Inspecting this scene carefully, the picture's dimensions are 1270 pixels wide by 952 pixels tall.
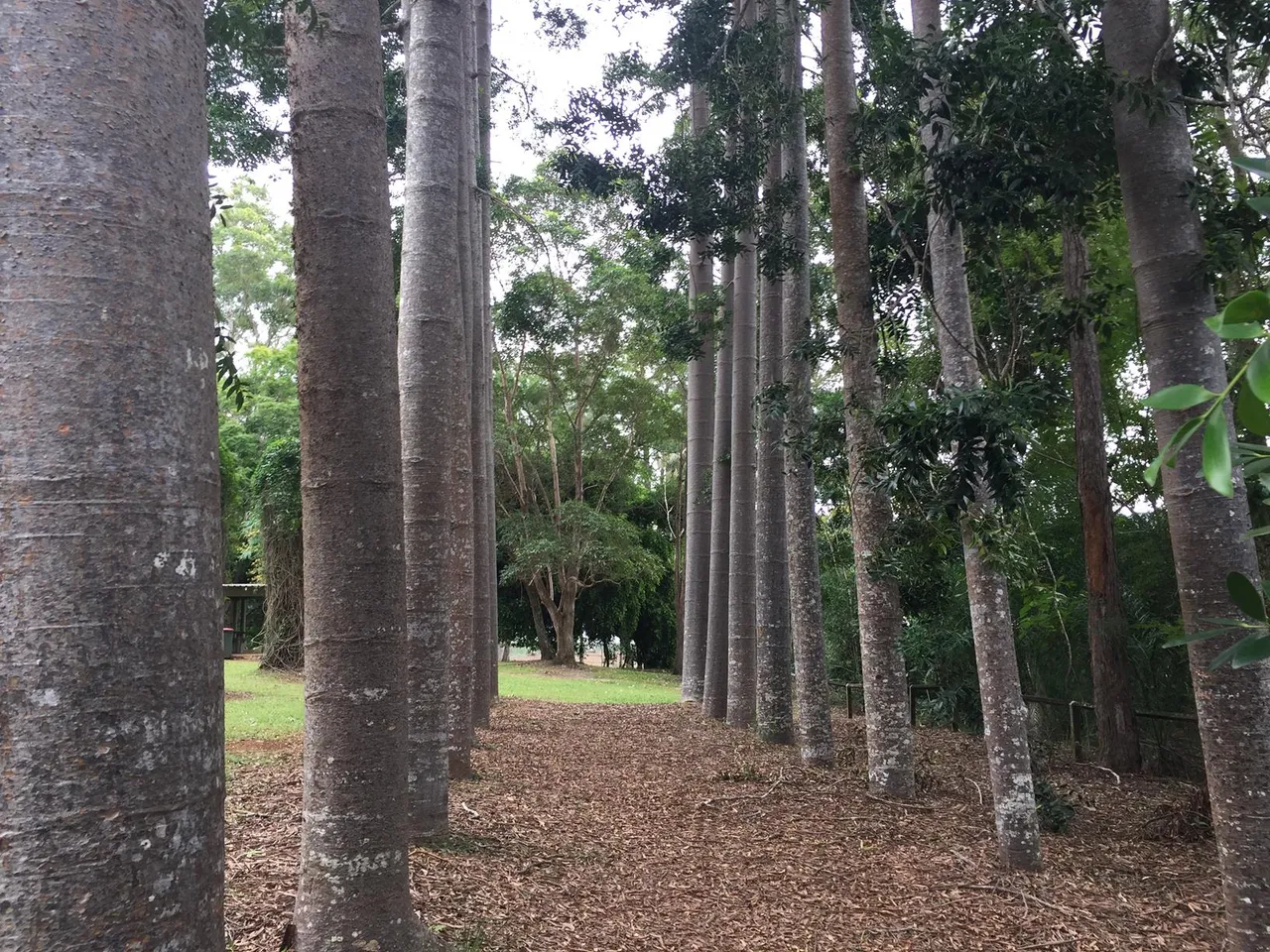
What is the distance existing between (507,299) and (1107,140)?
40.4ft

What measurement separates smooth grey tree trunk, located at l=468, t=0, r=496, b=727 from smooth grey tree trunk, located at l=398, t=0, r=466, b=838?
13.7ft

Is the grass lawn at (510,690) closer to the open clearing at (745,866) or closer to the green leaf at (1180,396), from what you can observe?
the open clearing at (745,866)

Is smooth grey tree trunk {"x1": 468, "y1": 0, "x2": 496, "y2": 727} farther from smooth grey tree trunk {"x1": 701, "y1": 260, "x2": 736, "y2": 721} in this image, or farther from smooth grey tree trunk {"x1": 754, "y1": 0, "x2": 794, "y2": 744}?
smooth grey tree trunk {"x1": 754, "y1": 0, "x2": 794, "y2": 744}

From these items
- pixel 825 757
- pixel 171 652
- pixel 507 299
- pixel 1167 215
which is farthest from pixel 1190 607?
pixel 507 299

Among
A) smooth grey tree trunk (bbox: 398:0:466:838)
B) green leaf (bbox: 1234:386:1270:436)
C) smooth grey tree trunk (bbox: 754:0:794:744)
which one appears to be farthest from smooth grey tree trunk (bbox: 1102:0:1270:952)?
→ smooth grey tree trunk (bbox: 754:0:794:744)

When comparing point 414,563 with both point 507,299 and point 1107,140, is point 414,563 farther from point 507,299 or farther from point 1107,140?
point 507,299

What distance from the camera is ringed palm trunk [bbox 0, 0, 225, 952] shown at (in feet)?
4.52

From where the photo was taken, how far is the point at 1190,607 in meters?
3.75

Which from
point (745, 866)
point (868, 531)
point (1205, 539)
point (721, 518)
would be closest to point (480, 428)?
point (721, 518)

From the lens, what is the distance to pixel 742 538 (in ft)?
38.8

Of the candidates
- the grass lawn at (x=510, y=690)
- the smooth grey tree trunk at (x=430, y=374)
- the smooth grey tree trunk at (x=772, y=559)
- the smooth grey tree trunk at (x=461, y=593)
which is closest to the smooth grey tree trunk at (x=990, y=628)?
the smooth grey tree trunk at (x=430, y=374)

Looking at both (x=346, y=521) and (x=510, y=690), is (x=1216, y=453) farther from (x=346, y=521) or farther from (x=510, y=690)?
(x=510, y=690)

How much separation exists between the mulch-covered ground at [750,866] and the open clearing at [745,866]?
0.02 m

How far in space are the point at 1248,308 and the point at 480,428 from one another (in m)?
11.1
